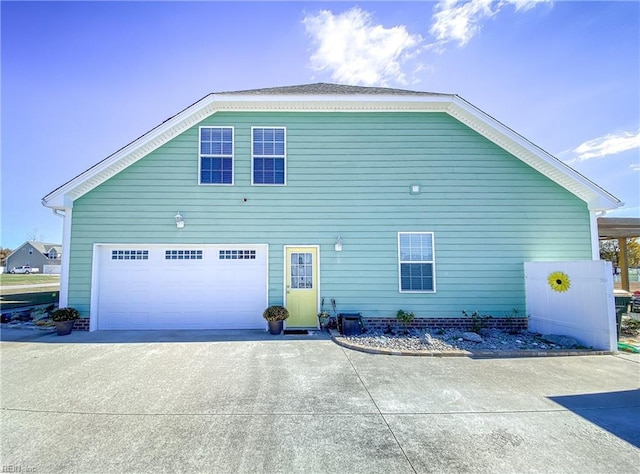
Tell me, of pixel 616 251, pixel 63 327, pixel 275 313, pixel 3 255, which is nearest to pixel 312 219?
pixel 275 313

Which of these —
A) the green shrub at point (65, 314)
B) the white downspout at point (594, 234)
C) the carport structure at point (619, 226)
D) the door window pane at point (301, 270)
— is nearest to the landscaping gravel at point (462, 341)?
the door window pane at point (301, 270)

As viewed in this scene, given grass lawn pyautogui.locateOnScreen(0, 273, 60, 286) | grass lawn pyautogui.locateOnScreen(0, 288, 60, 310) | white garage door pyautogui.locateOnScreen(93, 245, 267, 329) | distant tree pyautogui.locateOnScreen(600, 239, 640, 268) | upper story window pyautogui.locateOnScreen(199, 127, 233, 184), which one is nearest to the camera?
white garage door pyautogui.locateOnScreen(93, 245, 267, 329)

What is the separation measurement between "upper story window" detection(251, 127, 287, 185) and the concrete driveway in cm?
450

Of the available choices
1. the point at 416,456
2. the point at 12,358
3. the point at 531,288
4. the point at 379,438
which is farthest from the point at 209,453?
the point at 531,288

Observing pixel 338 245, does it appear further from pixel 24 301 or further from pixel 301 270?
pixel 24 301

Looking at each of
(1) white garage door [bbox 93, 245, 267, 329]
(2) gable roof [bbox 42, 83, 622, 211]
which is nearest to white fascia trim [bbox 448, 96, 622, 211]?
(2) gable roof [bbox 42, 83, 622, 211]

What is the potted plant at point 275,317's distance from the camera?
764cm

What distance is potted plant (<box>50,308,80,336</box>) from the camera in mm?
7516

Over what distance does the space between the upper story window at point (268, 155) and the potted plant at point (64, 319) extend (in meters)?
5.56

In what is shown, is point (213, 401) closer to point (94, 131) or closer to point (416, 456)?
point (416, 456)

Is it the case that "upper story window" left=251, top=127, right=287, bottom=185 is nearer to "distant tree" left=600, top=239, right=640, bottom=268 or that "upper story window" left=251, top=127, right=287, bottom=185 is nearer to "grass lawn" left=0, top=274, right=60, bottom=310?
"grass lawn" left=0, top=274, right=60, bottom=310

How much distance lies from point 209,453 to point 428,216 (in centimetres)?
724

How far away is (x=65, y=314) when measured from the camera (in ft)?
25.0

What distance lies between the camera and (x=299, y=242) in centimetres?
832
